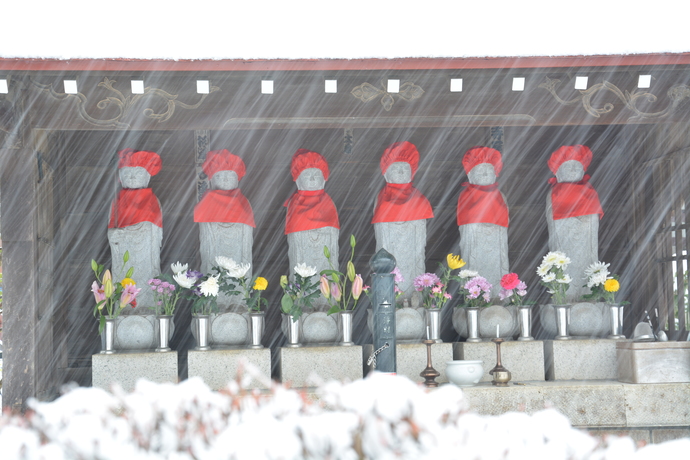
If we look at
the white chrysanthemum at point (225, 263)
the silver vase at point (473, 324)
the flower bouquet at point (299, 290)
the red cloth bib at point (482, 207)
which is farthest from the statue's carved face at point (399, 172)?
the white chrysanthemum at point (225, 263)

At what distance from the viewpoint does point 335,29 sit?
5605mm

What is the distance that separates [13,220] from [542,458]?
189 inches

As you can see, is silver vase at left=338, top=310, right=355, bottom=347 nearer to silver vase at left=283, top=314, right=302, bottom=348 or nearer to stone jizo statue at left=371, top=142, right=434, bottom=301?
silver vase at left=283, top=314, right=302, bottom=348

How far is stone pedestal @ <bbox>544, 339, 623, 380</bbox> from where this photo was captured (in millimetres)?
5555

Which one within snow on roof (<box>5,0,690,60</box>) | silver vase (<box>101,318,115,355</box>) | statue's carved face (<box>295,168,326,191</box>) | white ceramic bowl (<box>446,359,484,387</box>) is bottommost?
white ceramic bowl (<box>446,359,484,387</box>)

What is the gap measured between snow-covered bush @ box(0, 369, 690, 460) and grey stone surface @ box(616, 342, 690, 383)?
3615 mm

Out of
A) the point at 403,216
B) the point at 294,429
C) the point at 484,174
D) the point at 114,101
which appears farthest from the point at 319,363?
the point at 294,429

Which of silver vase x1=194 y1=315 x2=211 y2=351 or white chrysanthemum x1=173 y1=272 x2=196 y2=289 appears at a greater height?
white chrysanthemum x1=173 y1=272 x2=196 y2=289

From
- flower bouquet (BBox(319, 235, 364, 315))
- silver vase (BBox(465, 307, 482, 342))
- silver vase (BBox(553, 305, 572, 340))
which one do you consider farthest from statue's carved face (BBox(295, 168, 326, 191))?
silver vase (BBox(553, 305, 572, 340))

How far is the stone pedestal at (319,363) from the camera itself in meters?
5.49

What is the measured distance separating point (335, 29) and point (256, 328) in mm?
2506

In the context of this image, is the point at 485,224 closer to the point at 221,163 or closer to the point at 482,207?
the point at 482,207

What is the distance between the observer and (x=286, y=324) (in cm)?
580

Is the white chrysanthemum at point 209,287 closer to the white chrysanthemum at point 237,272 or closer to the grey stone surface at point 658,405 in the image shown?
the white chrysanthemum at point 237,272
